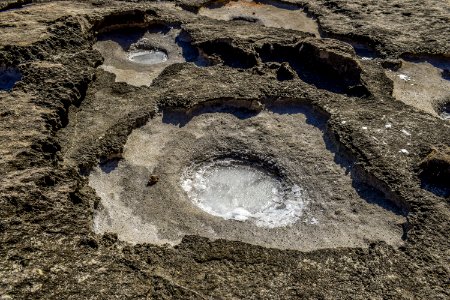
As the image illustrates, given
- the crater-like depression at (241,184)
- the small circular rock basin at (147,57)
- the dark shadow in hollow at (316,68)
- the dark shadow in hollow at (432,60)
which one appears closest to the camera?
the crater-like depression at (241,184)

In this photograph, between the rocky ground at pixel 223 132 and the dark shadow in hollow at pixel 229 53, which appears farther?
the dark shadow in hollow at pixel 229 53

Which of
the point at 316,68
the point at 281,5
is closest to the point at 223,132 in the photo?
the point at 316,68

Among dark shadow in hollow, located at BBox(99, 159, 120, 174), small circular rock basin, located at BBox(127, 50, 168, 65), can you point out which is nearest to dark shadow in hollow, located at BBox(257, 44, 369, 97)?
small circular rock basin, located at BBox(127, 50, 168, 65)

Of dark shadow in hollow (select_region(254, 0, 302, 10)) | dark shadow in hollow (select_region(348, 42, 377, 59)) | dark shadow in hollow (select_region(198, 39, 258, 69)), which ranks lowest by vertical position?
dark shadow in hollow (select_region(198, 39, 258, 69))

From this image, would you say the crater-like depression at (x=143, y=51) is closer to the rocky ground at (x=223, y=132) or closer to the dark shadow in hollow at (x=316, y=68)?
the rocky ground at (x=223, y=132)

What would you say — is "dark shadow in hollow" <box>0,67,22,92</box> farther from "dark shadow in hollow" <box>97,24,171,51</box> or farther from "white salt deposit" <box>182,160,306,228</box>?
"white salt deposit" <box>182,160,306,228</box>

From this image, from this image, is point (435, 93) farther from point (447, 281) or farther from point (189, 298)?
point (189, 298)

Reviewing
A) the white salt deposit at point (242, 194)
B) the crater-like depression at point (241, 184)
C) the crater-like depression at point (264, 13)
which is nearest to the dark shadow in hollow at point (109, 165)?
the crater-like depression at point (241, 184)
